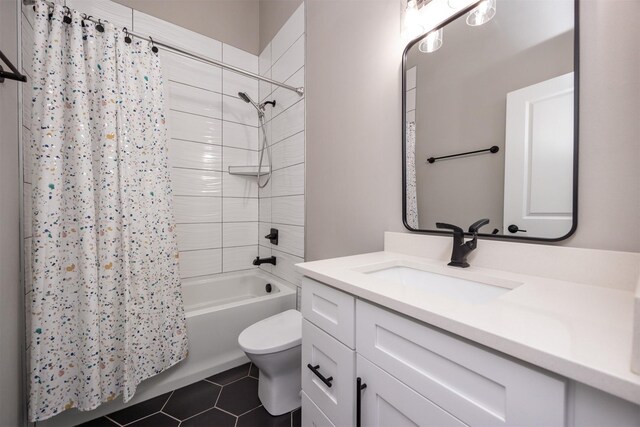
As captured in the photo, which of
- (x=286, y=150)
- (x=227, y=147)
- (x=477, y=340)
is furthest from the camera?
(x=227, y=147)

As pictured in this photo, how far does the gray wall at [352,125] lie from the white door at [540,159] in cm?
43

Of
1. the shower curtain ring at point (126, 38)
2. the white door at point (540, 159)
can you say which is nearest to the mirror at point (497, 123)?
the white door at point (540, 159)

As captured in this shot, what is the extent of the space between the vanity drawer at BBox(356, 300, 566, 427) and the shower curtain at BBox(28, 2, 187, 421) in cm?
132

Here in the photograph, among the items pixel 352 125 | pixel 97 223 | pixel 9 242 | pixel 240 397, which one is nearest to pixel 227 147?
pixel 97 223

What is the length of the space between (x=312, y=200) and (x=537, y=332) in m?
1.38

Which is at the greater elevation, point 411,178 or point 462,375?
point 411,178

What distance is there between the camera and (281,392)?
1.30 meters

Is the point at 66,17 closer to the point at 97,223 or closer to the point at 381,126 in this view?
the point at 97,223

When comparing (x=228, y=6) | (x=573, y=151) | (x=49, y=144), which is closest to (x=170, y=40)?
(x=228, y=6)

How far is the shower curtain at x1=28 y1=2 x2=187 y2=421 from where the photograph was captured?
3.61 ft

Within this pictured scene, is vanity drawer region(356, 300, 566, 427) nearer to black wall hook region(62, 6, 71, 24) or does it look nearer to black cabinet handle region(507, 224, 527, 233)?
black cabinet handle region(507, 224, 527, 233)

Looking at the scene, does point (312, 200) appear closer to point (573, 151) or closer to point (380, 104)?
point (380, 104)

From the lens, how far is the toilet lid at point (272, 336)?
1.19 m

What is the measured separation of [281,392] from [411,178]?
1247 millimetres
